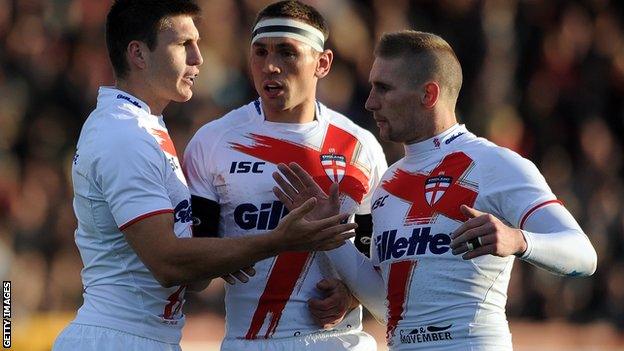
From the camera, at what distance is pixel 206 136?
715 centimetres

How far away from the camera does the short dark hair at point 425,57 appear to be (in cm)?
676

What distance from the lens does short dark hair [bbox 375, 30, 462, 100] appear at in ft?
22.2

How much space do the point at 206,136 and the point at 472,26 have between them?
702 centimetres

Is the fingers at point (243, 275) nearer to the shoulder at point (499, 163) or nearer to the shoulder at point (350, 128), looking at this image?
the shoulder at point (350, 128)

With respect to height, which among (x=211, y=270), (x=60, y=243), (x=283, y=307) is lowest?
(x=60, y=243)

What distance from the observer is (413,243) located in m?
6.50

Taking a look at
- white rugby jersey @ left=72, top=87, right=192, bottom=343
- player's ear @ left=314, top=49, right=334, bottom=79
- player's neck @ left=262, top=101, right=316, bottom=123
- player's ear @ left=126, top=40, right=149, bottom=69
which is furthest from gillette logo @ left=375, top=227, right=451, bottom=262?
player's ear @ left=126, top=40, right=149, bottom=69

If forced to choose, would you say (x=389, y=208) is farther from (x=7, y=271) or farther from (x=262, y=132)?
(x=7, y=271)

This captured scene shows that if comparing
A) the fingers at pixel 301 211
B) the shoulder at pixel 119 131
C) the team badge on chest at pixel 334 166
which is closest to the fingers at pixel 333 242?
A: the fingers at pixel 301 211

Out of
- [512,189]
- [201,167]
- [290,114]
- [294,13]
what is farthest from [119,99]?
[512,189]

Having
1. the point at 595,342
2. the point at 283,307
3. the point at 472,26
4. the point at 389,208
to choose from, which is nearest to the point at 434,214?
the point at 389,208

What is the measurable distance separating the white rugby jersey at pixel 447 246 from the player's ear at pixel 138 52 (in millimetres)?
1492

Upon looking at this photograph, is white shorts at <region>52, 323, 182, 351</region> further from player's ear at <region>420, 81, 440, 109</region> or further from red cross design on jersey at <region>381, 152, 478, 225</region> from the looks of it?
player's ear at <region>420, 81, 440, 109</region>

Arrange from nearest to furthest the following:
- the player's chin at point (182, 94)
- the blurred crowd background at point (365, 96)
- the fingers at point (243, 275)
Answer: the fingers at point (243, 275) < the player's chin at point (182, 94) < the blurred crowd background at point (365, 96)
